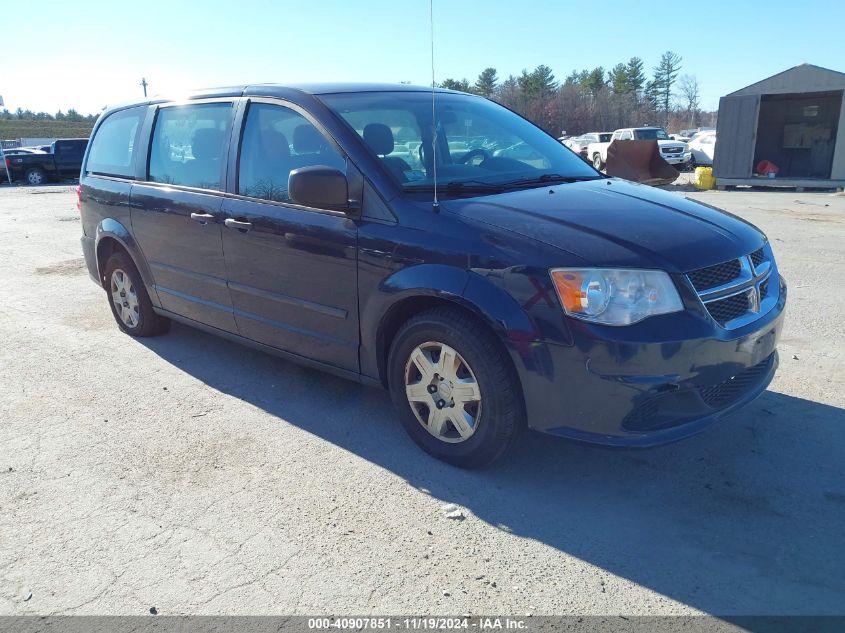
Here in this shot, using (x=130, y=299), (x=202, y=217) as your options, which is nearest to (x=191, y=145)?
(x=202, y=217)

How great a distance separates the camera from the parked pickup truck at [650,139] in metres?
25.4

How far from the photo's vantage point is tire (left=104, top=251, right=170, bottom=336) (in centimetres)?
536

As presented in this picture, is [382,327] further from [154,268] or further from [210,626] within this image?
[154,268]

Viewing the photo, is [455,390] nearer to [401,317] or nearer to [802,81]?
[401,317]

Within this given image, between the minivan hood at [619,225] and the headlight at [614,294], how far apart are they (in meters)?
0.05

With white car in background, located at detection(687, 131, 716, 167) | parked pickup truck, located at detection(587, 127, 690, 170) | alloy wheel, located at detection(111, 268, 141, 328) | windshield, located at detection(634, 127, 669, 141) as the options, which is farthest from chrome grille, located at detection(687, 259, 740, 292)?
windshield, located at detection(634, 127, 669, 141)

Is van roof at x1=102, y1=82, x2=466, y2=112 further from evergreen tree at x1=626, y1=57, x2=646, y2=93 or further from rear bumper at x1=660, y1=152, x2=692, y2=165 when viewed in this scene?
evergreen tree at x1=626, y1=57, x2=646, y2=93

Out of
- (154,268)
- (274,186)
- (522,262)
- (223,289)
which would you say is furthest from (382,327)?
(154,268)

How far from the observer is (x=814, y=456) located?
334cm

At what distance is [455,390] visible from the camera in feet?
10.5

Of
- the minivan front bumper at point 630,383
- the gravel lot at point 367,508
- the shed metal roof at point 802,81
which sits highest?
the shed metal roof at point 802,81

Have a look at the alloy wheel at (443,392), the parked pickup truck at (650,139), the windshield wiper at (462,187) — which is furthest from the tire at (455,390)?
the parked pickup truck at (650,139)

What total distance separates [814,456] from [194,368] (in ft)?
12.9

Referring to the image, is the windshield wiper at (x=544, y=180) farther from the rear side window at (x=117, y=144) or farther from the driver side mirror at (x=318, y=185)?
the rear side window at (x=117, y=144)
